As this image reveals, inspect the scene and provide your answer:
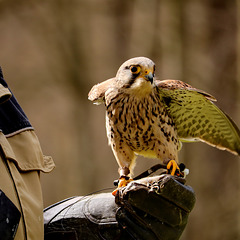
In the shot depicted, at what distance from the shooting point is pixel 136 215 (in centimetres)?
172

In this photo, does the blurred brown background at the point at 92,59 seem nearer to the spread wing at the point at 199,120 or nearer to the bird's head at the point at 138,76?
the spread wing at the point at 199,120

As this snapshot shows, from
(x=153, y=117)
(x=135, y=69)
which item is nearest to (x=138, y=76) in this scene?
(x=135, y=69)

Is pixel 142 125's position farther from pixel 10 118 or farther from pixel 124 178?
pixel 10 118

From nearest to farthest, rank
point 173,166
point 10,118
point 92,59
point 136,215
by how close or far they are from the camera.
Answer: point 10,118
point 136,215
point 173,166
point 92,59

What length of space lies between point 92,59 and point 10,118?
17.8 ft

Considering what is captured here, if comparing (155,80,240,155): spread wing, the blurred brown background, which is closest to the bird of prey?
(155,80,240,155): spread wing

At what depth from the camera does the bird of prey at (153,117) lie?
7.05ft

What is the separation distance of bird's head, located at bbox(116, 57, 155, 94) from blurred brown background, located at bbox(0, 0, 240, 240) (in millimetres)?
4094

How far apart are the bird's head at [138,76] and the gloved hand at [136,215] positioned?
1.78ft

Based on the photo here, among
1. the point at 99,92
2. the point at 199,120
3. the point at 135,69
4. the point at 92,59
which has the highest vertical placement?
the point at 135,69

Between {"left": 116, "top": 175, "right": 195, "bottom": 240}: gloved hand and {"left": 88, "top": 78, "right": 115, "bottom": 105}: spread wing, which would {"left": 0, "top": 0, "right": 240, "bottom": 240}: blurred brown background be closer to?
{"left": 88, "top": 78, "right": 115, "bottom": 105}: spread wing

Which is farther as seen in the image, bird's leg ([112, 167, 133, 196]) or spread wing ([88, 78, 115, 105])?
spread wing ([88, 78, 115, 105])

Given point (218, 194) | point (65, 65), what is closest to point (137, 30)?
point (65, 65)

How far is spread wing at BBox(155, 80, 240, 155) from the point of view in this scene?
2232 millimetres
